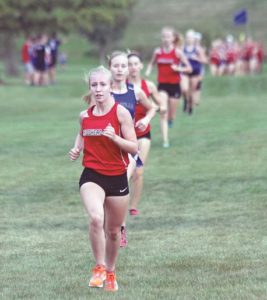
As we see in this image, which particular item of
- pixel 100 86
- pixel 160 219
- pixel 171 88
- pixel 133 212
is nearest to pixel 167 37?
pixel 171 88

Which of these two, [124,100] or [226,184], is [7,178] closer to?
[226,184]

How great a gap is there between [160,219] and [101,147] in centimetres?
424

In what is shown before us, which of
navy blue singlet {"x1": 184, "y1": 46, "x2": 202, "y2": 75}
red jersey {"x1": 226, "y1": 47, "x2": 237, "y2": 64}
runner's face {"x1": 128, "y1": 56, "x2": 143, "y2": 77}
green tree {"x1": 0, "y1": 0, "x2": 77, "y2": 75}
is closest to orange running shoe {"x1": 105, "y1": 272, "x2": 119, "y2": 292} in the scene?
runner's face {"x1": 128, "y1": 56, "x2": 143, "y2": 77}

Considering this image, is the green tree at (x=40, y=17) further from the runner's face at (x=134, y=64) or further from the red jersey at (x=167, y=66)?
the runner's face at (x=134, y=64)

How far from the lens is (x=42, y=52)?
49000 millimetres

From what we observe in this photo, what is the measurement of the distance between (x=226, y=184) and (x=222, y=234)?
13.9 feet

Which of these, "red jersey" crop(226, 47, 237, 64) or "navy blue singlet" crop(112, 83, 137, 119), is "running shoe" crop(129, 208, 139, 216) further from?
"red jersey" crop(226, 47, 237, 64)

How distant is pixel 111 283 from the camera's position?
9.05 metres

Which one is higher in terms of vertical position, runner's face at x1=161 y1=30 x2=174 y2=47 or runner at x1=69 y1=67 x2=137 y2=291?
runner at x1=69 y1=67 x2=137 y2=291

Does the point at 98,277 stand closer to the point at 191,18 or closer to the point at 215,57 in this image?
the point at 215,57

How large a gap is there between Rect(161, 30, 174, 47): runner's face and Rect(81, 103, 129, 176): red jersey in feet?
42.4

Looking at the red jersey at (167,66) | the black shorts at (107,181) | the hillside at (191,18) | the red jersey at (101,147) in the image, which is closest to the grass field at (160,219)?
the black shorts at (107,181)

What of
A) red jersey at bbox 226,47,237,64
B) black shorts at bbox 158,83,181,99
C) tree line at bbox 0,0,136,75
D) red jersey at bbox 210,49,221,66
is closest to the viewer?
black shorts at bbox 158,83,181,99

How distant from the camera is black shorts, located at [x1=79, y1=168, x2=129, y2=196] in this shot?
360 inches
